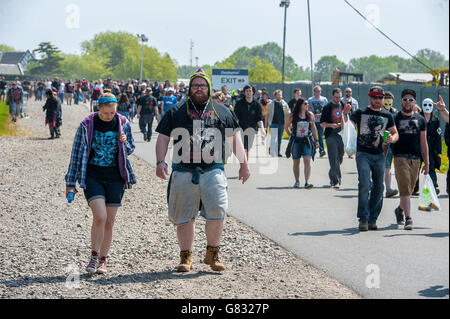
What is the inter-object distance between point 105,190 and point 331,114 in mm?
6958

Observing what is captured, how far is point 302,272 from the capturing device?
7094 millimetres

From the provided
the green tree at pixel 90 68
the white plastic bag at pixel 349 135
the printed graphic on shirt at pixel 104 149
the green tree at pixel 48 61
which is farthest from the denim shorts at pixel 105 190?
the green tree at pixel 90 68

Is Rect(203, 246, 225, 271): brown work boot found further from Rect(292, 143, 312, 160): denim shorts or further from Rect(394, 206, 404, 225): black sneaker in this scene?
Rect(292, 143, 312, 160): denim shorts

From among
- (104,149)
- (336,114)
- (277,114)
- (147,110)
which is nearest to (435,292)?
(104,149)

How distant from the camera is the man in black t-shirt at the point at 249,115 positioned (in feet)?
49.7

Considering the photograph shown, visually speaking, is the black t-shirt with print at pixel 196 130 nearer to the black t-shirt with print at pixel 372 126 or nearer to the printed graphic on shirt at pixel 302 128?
the black t-shirt with print at pixel 372 126

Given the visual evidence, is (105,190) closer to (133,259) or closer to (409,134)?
(133,259)

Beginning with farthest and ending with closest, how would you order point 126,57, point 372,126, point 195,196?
1. point 126,57
2. point 372,126
3. point 195,196

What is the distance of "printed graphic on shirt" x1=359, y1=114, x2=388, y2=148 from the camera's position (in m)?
9.30

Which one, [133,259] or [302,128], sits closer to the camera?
[133,259]

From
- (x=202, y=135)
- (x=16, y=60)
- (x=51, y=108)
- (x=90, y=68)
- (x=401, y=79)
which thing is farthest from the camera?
(x=90, y=68)

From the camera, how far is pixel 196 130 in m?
6.81

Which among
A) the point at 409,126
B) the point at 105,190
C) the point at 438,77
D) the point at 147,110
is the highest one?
the point at 438,77
